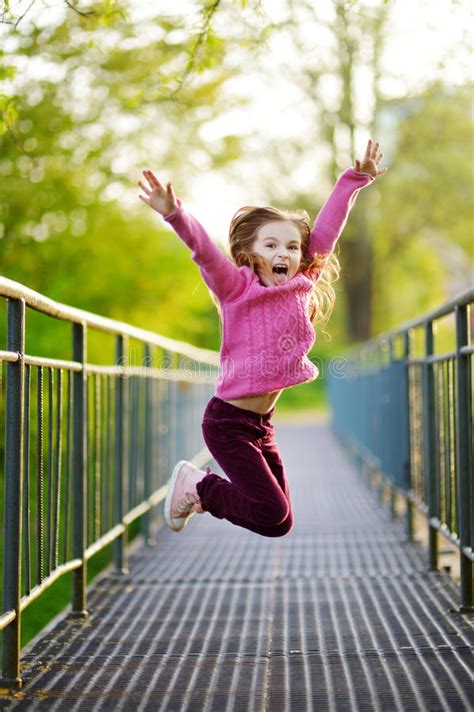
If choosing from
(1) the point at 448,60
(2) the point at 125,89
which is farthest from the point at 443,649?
(2) the point at 125,89

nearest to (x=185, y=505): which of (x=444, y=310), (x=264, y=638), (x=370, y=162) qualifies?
(x=264, y=638)

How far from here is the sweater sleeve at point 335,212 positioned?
3.54m

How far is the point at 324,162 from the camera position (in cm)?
2267

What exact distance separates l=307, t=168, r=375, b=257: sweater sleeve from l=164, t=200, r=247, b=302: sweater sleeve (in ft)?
1.04

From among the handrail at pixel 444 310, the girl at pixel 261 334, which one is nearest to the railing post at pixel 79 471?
the girl at pixel 261 334

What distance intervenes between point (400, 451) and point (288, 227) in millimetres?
3769

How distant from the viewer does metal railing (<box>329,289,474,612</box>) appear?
4.19 metres

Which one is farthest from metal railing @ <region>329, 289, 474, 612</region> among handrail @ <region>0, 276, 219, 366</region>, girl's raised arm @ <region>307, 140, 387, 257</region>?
handrail @ <region>0, 276, 219, 366</region>

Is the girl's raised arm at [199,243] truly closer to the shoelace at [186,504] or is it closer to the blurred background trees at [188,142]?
the shoelace at [186,504]

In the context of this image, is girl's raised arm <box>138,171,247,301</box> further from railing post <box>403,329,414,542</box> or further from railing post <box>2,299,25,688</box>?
railing post <box>403,329,414,542</box>

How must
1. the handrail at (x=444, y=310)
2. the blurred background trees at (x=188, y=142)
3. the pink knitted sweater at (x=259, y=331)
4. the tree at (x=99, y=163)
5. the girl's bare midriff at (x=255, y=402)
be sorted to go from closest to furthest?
the pink knitted sweater at (x=259, y=331) → the girl's bare midriff at (x=255, y=402) → the handrail at (x=444, y=310) → the blurred background trees at (x=188, y=142) → the tree at (x=99, y=163)

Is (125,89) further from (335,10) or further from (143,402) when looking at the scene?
(335,10)

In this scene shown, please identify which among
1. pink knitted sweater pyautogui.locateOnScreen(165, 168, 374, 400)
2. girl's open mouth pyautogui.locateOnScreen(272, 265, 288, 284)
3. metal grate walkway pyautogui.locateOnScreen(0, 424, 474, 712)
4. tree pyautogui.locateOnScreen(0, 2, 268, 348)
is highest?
tree pyautogui.locateOnScreen(0, 2, 268, 348)

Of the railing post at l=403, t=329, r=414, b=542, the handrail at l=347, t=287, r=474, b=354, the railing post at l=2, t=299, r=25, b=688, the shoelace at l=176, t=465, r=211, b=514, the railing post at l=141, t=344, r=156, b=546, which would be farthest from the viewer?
the railing post at l=403, t=329, r=414, b=542
